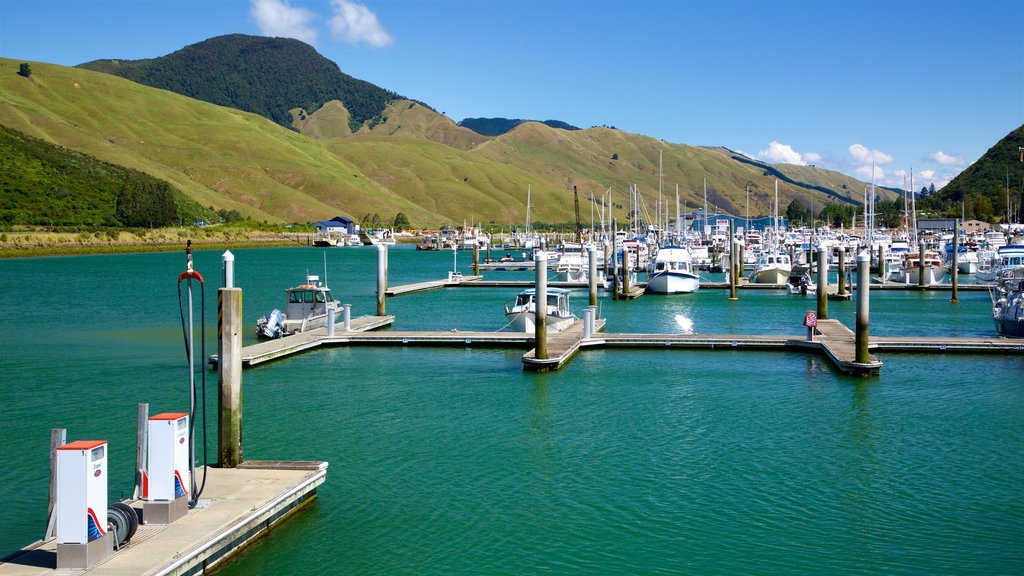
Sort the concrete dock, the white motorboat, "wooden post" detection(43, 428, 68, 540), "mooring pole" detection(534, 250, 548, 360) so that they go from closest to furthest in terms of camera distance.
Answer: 1. the concrete dock
2. "wooden post" detection(43, 428, 68, 540)
3. "mooring pole" detection(534, 250, 548, 360)
4. the white motorboat

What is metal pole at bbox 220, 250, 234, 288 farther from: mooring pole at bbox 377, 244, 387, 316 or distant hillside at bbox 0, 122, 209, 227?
distant hillside at bbox 0, 122, 209, 227

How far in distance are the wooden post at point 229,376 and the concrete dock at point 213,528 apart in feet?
1.16

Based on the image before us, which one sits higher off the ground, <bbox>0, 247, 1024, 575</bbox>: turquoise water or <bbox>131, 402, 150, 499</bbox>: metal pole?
<bbox>131, 402, 150, 499</bbox>: metal pole

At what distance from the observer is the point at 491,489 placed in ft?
62.1

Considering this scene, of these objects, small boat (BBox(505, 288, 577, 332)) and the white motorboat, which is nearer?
small boat (BBox(505, 288, 577, 332))

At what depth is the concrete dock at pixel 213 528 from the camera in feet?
40.7

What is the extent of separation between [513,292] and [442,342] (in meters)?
33.5

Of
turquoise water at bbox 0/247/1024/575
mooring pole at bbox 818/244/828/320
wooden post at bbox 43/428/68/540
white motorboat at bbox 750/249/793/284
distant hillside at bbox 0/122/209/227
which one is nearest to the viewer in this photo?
wooden post at bbox 43/428/68/540

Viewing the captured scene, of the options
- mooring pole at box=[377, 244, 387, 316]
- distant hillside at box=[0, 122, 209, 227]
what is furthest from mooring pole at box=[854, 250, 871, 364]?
distant hillside at box=[0, 122, 209, 227]

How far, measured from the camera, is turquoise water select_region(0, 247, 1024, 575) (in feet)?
51.6

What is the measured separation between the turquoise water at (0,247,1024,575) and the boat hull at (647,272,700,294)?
31.9 meters

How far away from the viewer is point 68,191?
519ft

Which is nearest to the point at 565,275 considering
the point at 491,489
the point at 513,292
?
the point at 513,292

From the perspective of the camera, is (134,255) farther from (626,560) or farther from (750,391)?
(626,560)
